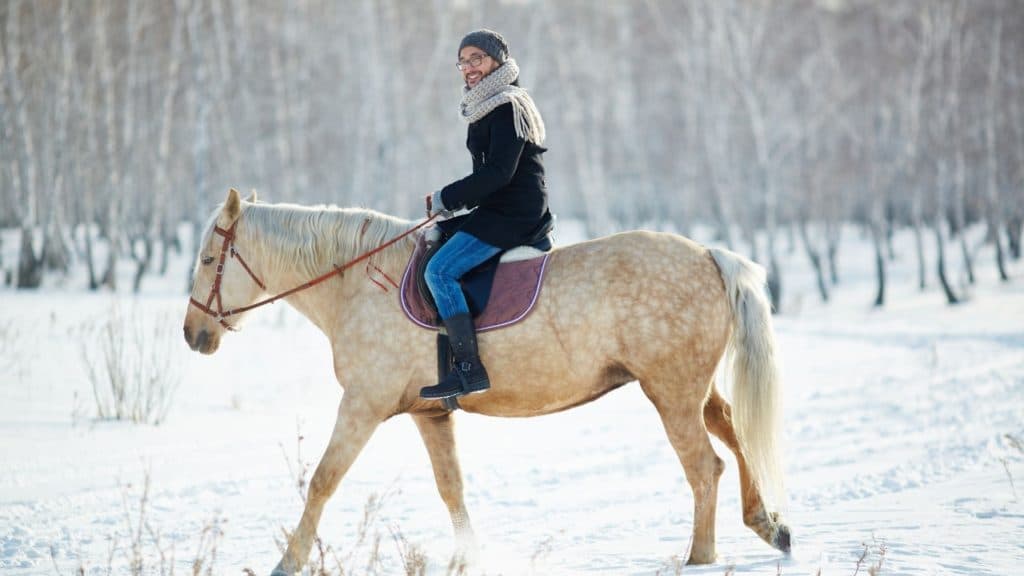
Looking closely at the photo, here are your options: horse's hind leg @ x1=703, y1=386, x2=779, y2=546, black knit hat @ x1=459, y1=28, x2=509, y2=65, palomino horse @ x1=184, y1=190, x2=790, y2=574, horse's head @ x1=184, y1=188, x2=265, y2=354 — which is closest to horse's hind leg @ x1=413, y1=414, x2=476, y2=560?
palomino horse @ x1=184, y1=190, x2=790, y2=574

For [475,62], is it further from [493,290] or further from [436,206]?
[493,290]

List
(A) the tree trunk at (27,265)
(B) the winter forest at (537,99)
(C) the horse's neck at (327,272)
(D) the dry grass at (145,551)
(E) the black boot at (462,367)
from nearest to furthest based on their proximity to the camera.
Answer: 1. (D) the dry grass at (145,551)
2. (E) the black boot at (462,367)
3. (C) the horse's neck at (327,272)
4. (A) the tree trunk at (27,265)
5. (B) the winter forest at (537,99)

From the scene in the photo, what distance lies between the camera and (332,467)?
4.36 m

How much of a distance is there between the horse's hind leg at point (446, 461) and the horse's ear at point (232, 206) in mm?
1614

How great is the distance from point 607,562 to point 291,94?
84.9 feet

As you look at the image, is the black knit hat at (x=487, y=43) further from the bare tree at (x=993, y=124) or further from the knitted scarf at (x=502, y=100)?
the bare tree at (x=993, y=124)

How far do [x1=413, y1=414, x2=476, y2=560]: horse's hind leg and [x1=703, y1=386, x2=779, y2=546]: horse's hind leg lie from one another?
1.52 meters

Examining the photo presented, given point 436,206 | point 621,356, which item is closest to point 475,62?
point 436,206

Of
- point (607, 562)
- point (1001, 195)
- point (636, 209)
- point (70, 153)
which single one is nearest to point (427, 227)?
point (607, 562)

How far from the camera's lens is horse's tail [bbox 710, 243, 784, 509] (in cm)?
438

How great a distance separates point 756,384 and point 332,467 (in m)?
2.28

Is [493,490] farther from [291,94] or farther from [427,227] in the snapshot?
[291,94]

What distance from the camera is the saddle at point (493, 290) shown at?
4469mm

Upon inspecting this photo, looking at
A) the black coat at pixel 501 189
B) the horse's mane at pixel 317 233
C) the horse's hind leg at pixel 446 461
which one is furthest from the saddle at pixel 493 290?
the horse's hind leg at pixel 446 461
